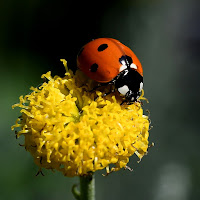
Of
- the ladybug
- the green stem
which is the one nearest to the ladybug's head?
the ladybug

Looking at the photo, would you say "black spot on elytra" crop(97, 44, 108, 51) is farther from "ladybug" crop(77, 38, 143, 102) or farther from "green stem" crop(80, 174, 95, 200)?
"green stem" crop(80, 174, 95, 200)

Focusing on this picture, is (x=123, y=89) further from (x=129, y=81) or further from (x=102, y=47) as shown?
(x=102, y=47)

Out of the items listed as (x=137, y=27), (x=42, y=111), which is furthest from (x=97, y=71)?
(x=137, y=27)

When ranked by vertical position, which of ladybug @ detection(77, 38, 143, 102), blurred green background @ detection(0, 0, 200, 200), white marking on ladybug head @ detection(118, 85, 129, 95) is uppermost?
ladybug @ detection(77, 38, 143, 102)

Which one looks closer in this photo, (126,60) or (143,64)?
(126,60)

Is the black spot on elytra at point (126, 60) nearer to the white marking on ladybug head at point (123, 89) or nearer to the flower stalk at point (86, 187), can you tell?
the white marking on ladybug head at point (123, 89)

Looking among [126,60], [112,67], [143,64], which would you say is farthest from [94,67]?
[143,64]

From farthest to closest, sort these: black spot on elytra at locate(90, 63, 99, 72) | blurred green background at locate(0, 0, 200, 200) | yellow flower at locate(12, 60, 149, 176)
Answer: blurred green background at locate(0, 0, 200, 200) < black spot on elytra at locate(90, 63, 99, 72) < yellow flower at locate(12, 60, 149, 176)

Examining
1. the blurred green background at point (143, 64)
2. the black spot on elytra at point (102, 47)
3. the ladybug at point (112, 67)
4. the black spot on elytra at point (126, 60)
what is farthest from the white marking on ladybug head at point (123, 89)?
the blurred green background at point (143, 64)
